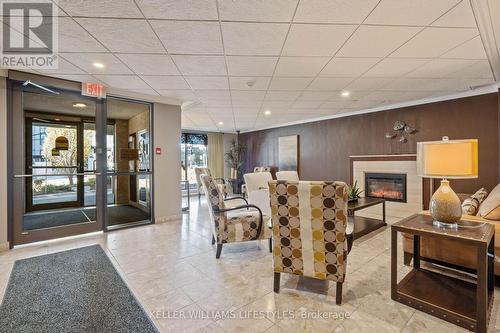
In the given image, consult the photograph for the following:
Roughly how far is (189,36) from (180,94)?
2073 mm

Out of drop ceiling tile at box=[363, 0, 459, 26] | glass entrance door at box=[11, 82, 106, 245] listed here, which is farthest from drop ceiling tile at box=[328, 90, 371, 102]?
glass entrance door at box=[11, 82, 106, 245]

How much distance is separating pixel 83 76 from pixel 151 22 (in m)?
2.00

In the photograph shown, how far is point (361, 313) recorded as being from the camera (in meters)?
1.75

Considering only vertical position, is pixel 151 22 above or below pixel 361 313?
above

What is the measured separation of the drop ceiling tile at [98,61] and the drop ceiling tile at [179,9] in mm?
1096

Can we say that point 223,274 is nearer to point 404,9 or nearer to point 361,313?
point 361,313

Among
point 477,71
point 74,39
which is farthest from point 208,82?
point 477,71

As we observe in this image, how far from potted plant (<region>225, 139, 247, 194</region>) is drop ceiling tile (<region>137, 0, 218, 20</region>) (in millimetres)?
6949

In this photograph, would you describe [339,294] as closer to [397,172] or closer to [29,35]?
[29,35]

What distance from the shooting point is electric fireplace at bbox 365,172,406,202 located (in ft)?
16.0

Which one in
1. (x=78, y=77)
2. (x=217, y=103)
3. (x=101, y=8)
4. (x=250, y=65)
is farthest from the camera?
(x=217, y=103)

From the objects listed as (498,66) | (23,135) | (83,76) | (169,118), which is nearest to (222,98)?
(169,118)

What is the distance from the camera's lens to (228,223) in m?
2.80

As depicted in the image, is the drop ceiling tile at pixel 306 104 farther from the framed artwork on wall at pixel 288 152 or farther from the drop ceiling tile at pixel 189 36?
the drop ceiling tile at pixel 189 36
